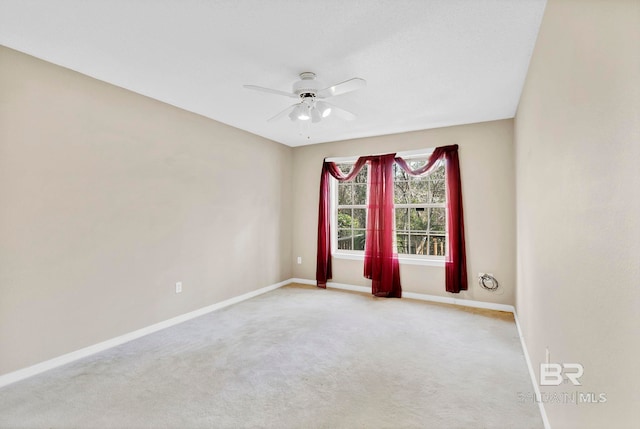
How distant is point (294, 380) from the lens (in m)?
2.40

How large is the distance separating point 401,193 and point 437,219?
0.68 meters

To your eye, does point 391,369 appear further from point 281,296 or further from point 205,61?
point 205,61

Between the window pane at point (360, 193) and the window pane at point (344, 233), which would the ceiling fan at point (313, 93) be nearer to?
the window pane at point (360, 193)

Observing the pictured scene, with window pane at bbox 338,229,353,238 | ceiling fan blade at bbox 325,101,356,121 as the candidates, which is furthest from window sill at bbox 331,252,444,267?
ceiling fan blade at bbox 325,101,356,121

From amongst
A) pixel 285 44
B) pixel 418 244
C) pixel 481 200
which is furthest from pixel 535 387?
pixel 285 44

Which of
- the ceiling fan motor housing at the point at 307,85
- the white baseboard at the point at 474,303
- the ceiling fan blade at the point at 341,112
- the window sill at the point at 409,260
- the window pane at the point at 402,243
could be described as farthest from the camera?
the window pane at the point at 402,243

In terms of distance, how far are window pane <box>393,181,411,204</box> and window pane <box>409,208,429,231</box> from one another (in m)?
0.20

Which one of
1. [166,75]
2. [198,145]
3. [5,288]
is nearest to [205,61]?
[166,75]

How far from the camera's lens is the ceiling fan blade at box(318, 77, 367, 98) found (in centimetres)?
244

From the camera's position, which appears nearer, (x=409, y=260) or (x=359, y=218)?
(x=409, y=260)

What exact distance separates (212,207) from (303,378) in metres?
2.53

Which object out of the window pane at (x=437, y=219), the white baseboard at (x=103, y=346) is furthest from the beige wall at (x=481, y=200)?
the white baseboard at (x=103, y=346)

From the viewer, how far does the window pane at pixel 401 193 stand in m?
4.93

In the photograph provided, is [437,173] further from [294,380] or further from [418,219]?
[294,380]
